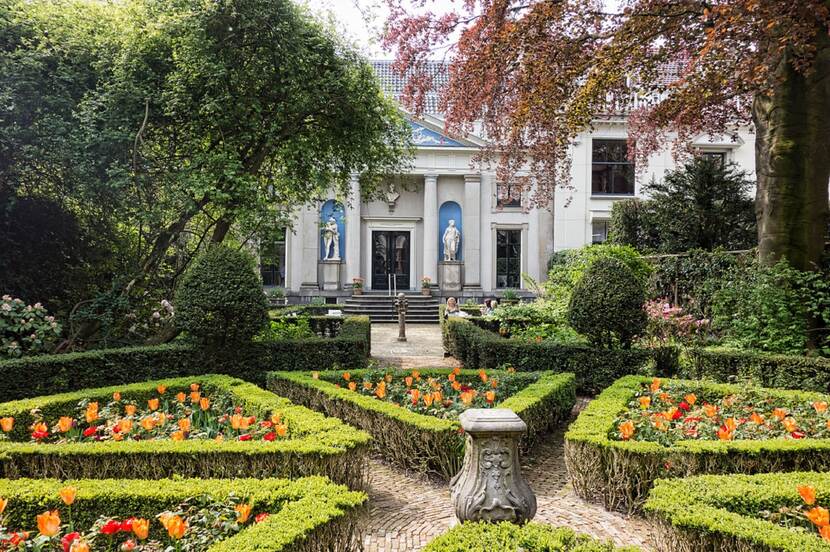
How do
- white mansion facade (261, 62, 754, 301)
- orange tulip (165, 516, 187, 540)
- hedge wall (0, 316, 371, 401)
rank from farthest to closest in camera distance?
white mansion facade (261, 62, 754, 301) → hedge wall (0, 316, 371, 401) → orange tulip (165, 516, 187, 540)

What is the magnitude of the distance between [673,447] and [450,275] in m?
19.9

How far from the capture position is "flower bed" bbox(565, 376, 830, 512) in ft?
12.1

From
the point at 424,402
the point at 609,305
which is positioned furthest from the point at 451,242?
the point at 424,402

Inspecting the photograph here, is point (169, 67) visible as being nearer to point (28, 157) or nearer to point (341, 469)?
point (28, 157)

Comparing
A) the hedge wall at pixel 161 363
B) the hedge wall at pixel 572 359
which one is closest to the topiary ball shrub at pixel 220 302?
the hedge wall at pixel 161 363

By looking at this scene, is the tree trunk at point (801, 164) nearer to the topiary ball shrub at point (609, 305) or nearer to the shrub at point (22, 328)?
the topiary ball shrub at point (609, 305)

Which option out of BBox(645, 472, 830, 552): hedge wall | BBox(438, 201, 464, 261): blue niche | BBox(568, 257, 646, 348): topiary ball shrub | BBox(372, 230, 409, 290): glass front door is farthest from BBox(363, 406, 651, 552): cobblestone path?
BBox(438, 201, 464, 261): blue niche

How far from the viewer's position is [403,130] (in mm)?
11391

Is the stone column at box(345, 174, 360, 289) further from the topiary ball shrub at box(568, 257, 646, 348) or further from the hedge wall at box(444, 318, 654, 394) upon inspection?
the topiary ball shrub at box(568, 257, 646, 348)

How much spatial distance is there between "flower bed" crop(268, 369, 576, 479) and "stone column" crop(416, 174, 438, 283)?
17225 mm

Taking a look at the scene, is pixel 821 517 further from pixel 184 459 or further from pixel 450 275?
pixel 450 275

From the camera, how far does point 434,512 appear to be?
150 inches

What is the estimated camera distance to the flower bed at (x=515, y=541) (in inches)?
91.0

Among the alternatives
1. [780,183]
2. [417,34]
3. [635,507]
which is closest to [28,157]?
[417,34]
